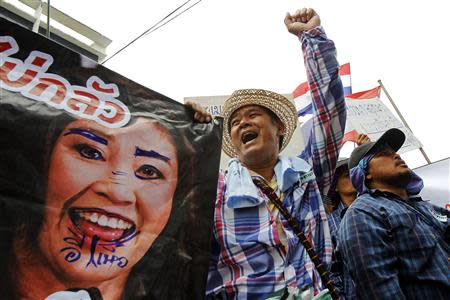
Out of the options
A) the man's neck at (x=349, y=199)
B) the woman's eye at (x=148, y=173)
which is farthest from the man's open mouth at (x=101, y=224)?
the man's neck at (x=349, y=199)

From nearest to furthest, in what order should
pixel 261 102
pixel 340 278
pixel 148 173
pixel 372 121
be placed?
1. pixel 148 173
2. pixel 261 102
3. pixel 340 278
4. pixel 372 121

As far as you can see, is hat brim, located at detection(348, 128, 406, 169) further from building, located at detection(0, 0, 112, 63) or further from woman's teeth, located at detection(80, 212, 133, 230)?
building, located at detection(0, 0, 112, 63)

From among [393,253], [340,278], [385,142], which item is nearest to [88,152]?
[393,253]

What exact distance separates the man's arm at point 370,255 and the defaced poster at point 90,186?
79cm

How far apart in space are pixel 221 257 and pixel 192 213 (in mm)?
242

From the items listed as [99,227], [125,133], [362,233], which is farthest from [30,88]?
[362,233]

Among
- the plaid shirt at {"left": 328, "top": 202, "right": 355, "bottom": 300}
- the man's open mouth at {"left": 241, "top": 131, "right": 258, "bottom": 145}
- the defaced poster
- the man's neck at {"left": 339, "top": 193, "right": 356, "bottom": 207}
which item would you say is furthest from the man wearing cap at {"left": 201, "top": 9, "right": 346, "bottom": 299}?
the man's neck at {"left": 339, "top": 193, "right": 356, "bottom": 207}

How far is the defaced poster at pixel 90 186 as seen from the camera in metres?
0.95

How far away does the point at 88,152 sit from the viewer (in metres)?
1.12

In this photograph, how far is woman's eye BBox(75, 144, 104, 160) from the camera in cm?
111

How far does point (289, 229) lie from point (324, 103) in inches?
23.4

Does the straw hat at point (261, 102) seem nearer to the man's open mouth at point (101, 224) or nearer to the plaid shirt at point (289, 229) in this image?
the plaid shirt at point (289, 229)

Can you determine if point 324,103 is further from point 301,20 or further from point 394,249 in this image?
point 394,249

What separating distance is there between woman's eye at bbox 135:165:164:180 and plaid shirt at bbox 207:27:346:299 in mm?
356
